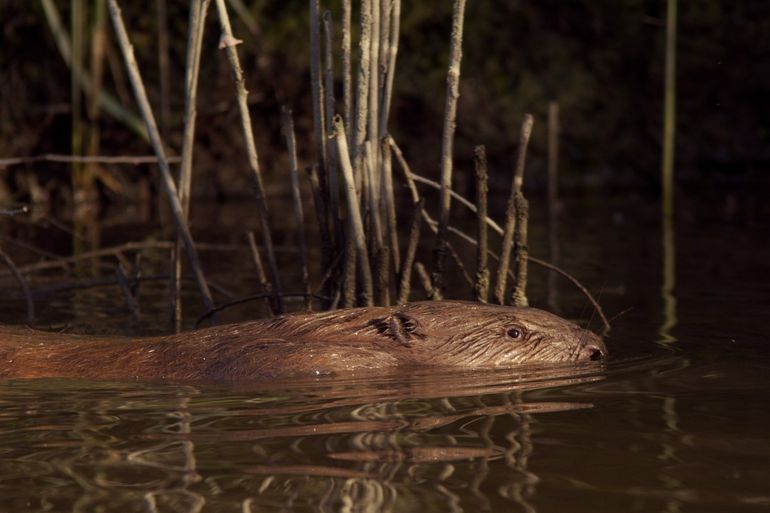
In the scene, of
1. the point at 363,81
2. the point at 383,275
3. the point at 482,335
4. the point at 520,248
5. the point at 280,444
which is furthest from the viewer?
the point at 520,248

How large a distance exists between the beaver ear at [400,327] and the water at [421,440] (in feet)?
0.57

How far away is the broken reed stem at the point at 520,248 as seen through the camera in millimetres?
4945

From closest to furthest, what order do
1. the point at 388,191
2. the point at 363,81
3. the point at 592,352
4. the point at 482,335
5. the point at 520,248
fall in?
the point at 482,335
the point at 592,352
the point at 363,81
the point at 388,191
the point at 520,248

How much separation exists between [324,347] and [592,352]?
92 cm

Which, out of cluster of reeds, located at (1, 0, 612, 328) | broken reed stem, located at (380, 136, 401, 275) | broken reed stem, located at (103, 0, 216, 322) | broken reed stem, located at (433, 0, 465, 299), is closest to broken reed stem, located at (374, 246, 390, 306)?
cluster of reeds, located at (1, 0, 612, 328)

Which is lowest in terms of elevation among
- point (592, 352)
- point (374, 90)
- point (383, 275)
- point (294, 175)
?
point (592, 352)

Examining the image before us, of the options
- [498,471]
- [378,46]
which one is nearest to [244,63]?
[378,46]

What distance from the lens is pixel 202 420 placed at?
11.8 feet

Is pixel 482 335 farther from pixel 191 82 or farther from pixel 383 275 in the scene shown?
pixel 191 82

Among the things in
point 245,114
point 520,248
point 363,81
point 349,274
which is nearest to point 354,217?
point 349,274

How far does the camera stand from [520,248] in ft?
16.5

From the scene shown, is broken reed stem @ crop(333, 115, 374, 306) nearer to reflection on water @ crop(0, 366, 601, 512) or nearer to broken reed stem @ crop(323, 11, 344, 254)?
broken reed stem @ crop(323, 11, 344, 254)

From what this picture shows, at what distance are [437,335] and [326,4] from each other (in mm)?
8067

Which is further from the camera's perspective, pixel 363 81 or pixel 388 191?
pixel 388 191
